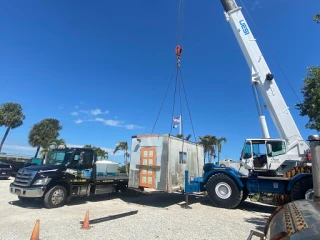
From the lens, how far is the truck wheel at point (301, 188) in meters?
9.05

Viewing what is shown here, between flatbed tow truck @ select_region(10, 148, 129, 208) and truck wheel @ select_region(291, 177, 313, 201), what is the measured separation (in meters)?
8.35

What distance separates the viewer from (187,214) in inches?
356

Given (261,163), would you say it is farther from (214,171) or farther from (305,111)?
(305,111)

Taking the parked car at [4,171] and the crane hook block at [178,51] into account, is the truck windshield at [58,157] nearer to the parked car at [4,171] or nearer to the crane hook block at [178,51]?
the crane hook block at [178,51]

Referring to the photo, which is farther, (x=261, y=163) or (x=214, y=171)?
(x=214, y=171)

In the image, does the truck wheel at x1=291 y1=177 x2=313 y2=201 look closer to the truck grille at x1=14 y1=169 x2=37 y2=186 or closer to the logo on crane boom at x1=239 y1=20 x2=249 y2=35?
the logo on crane boom at x1=239 y1=20 x2=249 y2=35

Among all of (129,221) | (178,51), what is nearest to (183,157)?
(129,221)

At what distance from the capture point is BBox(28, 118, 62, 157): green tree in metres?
46.5

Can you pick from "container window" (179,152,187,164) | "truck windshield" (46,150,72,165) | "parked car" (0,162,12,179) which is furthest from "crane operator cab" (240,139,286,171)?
"parked car" (0,162,12,179)

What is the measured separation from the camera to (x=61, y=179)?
973cm

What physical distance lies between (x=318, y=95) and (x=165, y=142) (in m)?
8.45

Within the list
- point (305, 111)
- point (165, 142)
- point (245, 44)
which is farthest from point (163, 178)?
point (305, 111)

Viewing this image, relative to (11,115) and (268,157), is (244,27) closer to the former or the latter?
(268,157)

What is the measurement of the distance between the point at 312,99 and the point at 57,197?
1447 centimetres
